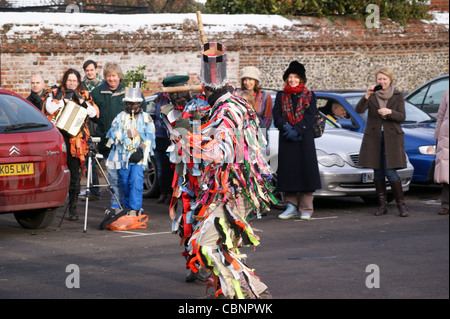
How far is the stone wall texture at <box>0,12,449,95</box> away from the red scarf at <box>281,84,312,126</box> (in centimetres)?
826

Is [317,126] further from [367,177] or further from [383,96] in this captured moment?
[367,177]

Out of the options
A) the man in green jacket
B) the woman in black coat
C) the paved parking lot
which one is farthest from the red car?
the woman in black coat

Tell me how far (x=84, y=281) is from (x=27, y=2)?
23.3 meters

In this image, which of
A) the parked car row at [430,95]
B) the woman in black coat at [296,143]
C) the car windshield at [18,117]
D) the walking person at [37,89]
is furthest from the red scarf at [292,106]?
the parked car row at [430,95]

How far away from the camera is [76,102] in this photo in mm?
11180

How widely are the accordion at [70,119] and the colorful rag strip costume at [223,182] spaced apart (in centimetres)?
443

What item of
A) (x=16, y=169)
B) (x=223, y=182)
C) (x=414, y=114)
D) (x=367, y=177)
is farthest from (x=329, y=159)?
(x=223, y=182)

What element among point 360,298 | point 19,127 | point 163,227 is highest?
point 19,127

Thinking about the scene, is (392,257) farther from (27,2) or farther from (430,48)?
(27,2)

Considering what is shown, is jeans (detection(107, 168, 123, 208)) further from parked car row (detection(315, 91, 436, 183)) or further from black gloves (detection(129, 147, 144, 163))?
parked car row (detection(315, 91, 436, 183))

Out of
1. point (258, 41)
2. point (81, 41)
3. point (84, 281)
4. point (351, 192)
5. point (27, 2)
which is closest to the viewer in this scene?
point (84, 281)

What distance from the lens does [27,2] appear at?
29234 mm

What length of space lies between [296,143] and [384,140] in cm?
122

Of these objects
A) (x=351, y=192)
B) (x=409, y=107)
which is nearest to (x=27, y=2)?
(x=409, y=107)
